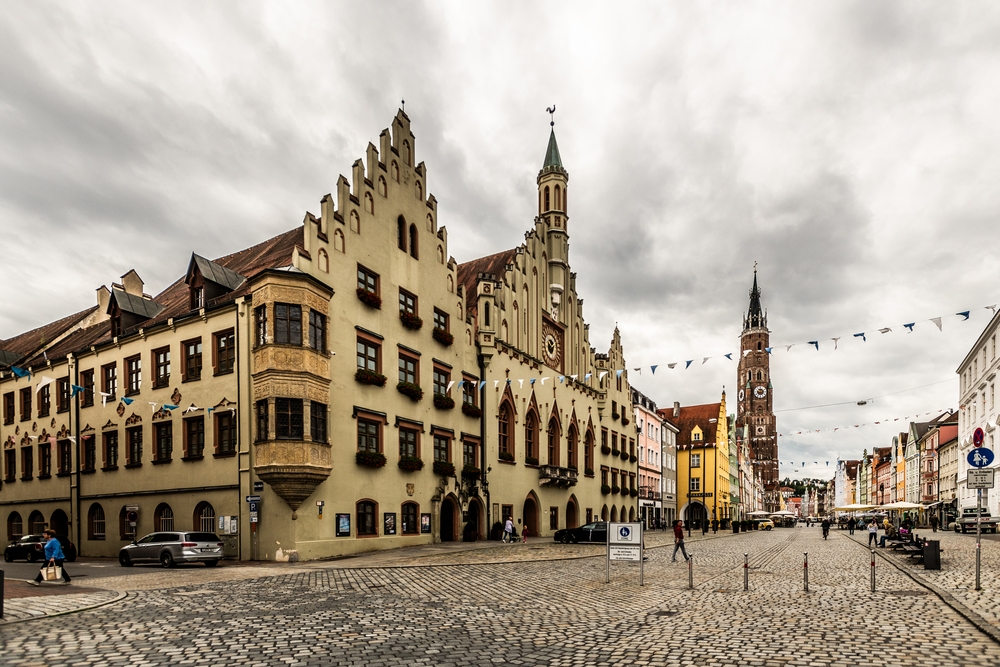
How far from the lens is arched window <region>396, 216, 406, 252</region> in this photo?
1475 inches

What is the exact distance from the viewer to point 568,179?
55844 mm

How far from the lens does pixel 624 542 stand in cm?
2042

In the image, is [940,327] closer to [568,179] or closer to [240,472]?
[240,472]

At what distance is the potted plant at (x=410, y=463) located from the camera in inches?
1401

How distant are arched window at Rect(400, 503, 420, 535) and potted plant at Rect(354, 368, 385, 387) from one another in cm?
615

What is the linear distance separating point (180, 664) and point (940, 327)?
73.4 feet

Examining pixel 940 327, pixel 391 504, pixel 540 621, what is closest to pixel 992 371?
pixel 940 327

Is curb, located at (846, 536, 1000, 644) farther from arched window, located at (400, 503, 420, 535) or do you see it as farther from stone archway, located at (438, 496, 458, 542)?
stone archway, located at (438, 496, 458, 542)

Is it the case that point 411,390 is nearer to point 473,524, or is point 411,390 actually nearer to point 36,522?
point 473,524

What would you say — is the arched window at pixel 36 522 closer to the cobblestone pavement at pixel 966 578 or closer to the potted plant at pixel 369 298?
the potted plant at pixel 369 298

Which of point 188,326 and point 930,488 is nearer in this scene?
point 188,326

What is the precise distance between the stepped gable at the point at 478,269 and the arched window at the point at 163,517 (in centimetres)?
2034

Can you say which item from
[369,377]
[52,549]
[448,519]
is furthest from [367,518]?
[52,549]

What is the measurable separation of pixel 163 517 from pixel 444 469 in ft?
42.5
